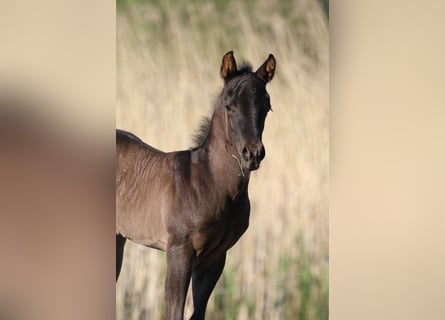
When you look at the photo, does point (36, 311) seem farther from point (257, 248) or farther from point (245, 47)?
point (245, 47)

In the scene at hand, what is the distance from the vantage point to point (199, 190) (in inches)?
69.2

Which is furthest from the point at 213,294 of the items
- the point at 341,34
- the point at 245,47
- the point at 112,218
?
the point at 341,34

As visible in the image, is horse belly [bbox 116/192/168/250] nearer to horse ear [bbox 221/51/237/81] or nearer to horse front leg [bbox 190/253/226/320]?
horse front leg [bbox 190/253/226/320]

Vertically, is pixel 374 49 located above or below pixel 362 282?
above

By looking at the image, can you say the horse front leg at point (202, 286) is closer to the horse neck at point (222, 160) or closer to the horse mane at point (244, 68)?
the horse neck at point (222, 160)

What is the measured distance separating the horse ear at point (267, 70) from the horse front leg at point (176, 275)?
0.46 m

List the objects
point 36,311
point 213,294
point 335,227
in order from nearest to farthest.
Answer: point 36,311 < point 213,294 < point 335,227

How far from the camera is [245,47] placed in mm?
1793

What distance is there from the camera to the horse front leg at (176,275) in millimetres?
1728

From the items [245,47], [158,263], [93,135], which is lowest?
[158,263]

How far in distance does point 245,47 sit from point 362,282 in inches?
28.4

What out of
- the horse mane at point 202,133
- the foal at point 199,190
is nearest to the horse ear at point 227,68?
the foal at point 199,190

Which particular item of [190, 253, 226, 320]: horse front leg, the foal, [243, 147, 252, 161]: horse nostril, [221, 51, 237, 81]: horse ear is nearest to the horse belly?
the foal

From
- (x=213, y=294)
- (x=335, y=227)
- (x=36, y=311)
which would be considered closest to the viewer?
(x=36, y=311)
